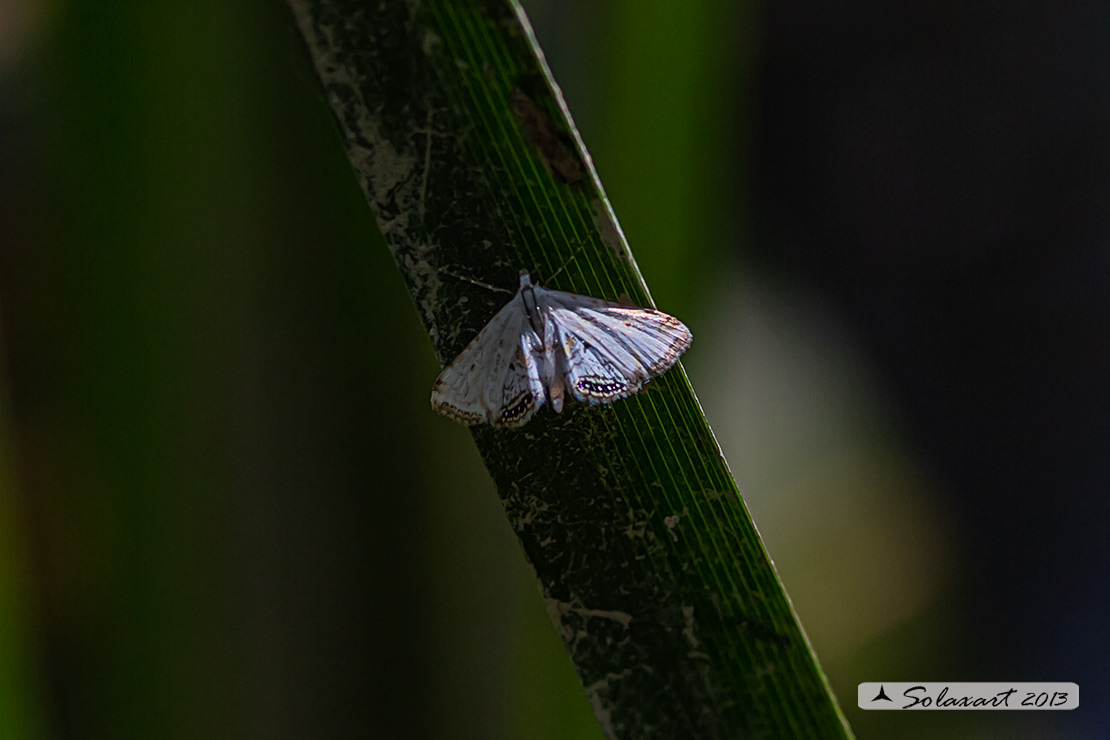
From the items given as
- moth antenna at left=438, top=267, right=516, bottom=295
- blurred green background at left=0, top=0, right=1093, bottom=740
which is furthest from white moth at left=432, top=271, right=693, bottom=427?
blurred green background at left=0, top=0, right=1093, bottom=740

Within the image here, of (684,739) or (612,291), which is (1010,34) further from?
(684,739)

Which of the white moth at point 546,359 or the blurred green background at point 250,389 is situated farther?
the blurred green background at point 250,389

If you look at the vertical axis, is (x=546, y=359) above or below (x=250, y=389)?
below

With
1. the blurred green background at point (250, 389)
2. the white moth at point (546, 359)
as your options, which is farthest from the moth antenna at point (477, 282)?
the blurred green background at point (250, 389)

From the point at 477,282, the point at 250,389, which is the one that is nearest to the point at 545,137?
the point at 477,282

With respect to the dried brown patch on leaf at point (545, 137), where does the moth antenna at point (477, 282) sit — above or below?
below

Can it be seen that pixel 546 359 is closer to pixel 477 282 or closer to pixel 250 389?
pixel 477 282

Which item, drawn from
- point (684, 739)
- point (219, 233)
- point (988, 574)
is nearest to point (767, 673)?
point (684, 739)

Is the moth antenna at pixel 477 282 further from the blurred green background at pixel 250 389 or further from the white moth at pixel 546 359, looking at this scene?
the blurred green background at pixel 250 389
